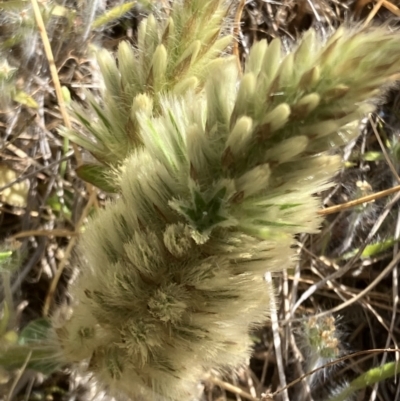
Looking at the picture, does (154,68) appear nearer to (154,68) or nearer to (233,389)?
(154,68)

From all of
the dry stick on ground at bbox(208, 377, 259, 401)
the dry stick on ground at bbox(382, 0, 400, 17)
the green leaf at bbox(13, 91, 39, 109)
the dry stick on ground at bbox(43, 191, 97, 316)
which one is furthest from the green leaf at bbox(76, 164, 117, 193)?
the dry stick on ground at bbox(382, 0, 400, 17)

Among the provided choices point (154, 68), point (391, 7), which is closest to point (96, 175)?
point (154, 68)

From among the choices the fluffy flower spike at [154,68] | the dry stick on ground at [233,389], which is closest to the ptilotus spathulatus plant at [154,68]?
the fluffy flower spike at [154,68]

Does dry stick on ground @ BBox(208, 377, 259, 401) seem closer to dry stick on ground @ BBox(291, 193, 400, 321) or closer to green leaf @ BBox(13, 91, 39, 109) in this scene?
dry stick on ground @ BBox(291, 193, 400, 321)

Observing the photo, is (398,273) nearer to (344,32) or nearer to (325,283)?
(325,283)

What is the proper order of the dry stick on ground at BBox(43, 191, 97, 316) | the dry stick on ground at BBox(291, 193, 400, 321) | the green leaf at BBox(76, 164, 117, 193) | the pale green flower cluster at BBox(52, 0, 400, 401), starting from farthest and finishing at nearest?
the dry stick on ground at BBox(291, 193, 400, 321) < the dry stick on ground at BBox(43, 191, 97, 316) < the green leaf at BBox(76, 164, 117, 193) < the pale green flower cluster at BBox(52, 0, 400, 401)

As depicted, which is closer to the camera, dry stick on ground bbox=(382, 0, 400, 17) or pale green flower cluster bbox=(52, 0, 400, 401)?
pale green flower cluster bbox=(52, 0, 400, 401)

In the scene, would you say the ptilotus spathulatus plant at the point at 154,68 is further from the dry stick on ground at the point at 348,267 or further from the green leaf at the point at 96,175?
the dry stick on ground at the point at 348,267

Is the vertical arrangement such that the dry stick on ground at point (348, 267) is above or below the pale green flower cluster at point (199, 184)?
below
